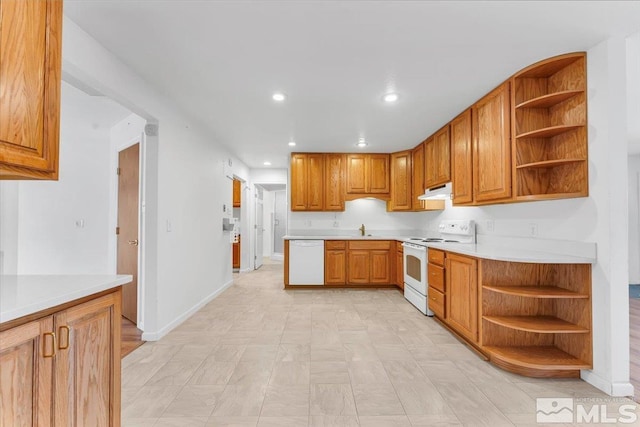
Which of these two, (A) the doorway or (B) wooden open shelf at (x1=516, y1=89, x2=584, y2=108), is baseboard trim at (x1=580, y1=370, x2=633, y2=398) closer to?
(B) wooden open shelf at (x1=516, y1=89, x2=584, y2=108)

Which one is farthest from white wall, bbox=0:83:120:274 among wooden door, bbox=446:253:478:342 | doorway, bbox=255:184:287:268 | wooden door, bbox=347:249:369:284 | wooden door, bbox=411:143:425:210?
doorway, bbox=255:184:287:268

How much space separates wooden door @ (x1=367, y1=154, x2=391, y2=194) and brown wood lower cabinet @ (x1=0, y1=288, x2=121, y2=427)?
14.5ft

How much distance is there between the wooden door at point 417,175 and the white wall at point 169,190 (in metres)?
3.11

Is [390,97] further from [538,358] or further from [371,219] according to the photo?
[371,219]

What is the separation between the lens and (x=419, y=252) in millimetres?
3826

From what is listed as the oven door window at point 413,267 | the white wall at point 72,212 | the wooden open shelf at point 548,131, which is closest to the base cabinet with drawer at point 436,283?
the oven door window at point 413,267

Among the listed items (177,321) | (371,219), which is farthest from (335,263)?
(177,321)

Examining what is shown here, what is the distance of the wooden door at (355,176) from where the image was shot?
5238 millimetres

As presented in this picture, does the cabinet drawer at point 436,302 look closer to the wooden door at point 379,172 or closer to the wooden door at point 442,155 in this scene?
the wooden door at point 442,155

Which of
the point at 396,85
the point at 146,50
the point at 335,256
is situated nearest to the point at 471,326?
the point at 396,85

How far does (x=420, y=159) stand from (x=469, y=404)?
3570 millimetres

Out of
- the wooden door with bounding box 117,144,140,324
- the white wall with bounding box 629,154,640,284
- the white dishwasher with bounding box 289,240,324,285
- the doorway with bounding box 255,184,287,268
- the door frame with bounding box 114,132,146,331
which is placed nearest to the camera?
the door frame with bounding box 114,132,146,331

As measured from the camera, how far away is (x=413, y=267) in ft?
13.2

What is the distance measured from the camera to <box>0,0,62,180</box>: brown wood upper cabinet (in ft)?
3.43
